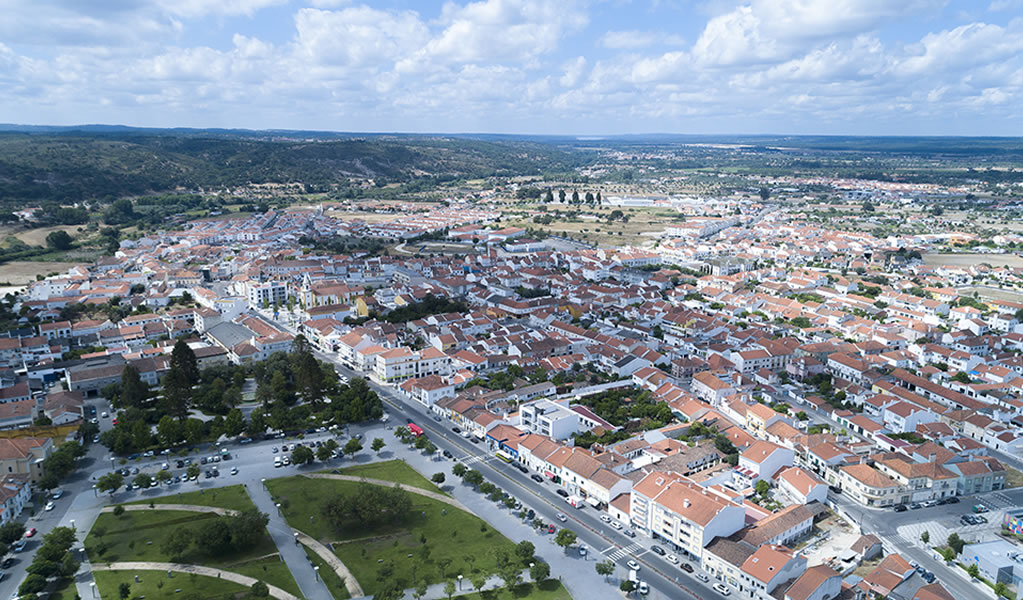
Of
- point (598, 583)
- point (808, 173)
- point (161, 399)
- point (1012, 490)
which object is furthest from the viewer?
point (808, 173)

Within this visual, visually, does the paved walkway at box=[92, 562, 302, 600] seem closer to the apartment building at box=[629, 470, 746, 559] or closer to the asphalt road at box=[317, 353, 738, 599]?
the asphalt road at box=[317, 353, 738, 599]

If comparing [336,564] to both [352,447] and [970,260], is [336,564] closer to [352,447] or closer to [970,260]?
[352,447]

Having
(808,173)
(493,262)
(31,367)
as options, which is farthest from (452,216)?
(808,173)

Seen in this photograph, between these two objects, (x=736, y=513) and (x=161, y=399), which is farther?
(x=161, y=399)

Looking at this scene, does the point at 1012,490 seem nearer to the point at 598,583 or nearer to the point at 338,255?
the point at 598,583

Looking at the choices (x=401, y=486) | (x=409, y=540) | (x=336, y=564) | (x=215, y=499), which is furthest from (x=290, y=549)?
(x=401, y=486)

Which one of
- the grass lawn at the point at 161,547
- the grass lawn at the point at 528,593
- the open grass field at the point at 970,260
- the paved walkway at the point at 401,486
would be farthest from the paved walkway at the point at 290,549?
the open grass field at the point at 970,260
